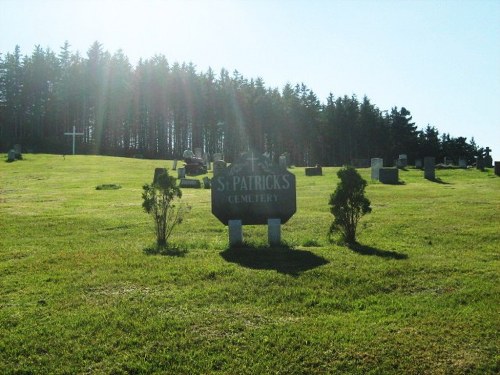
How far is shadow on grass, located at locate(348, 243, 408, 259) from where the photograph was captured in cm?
928

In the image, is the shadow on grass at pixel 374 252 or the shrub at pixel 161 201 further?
the shrub at pixel 161 201

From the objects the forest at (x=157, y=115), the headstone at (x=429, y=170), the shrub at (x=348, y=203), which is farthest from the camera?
the forest at (x=157, y=115)

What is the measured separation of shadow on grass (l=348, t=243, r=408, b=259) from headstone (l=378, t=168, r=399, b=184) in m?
17.6

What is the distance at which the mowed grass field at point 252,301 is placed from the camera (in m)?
5.03

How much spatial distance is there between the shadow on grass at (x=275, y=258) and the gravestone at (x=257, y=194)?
107 centimetres

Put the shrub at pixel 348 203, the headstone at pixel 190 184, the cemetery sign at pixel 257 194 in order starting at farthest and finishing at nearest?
the headstone at pixel 190 184
the cemetery sign at pixel 257 194
the shrub at pixel 348 203

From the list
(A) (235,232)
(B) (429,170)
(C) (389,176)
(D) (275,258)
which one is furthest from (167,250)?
(B) (429,170)

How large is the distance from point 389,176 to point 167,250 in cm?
1984

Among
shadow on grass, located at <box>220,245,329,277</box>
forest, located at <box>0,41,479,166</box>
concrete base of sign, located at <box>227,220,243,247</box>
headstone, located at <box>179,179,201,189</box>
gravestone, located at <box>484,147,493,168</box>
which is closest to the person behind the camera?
shadow on grass, located at <box>220,245,329,277</box>

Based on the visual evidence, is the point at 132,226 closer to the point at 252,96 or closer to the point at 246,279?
the point at 246,279

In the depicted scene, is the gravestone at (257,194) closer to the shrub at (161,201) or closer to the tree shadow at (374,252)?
the shrub at (161,201)

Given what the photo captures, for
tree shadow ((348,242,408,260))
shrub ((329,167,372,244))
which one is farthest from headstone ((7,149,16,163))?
tree shadow ((348,242,408,260))

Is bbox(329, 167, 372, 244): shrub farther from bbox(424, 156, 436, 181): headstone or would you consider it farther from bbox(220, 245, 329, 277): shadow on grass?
bbox(424, 156, 436, 181): headstone

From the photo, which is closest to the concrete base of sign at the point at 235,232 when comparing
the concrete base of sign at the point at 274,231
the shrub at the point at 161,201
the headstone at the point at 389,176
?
the concrete base of sign at the point at 274,231
